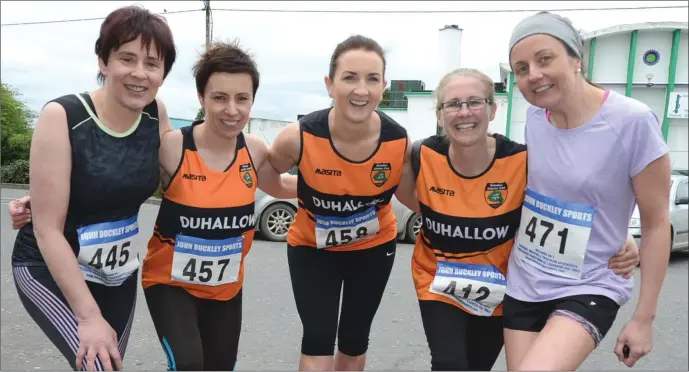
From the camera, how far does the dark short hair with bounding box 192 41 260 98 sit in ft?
8.11

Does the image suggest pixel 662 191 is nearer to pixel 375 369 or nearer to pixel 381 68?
pixel 381 68

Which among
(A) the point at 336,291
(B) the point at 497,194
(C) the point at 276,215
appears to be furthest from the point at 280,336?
(C) the point at 276,215

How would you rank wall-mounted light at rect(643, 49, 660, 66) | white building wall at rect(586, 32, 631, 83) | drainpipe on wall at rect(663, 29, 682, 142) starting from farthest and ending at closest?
white building wall at rect(586, 32, 631, 83) < wall-mounted light at rect(643, 49, 660, 66) < drainpipe on wall at rect(663, 29, 682, 142)

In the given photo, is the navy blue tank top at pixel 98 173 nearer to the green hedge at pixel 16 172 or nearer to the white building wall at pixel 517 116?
the green hedge at pixel 16 172

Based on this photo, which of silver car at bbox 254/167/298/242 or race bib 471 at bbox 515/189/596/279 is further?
silver car at bbox 254/167/298/242

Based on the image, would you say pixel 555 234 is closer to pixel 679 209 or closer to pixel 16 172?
pixel 16 172

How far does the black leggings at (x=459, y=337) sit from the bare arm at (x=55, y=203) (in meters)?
1.52

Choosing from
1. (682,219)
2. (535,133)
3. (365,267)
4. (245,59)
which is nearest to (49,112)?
(245,59)

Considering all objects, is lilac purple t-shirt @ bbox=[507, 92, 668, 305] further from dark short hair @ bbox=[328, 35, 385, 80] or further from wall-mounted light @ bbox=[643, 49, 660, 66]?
wall-mounted light @ bbox=[643, 49, 660, 66]

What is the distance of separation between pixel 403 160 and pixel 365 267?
0.70 meters

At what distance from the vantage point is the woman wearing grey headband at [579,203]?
6.69 feet

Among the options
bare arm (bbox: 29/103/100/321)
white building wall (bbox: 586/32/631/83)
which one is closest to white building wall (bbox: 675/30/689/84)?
white building wall (bbox: 586/32/631/83)

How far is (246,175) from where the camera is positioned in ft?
8.50

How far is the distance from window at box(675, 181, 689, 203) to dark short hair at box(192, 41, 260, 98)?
8.33 metres
